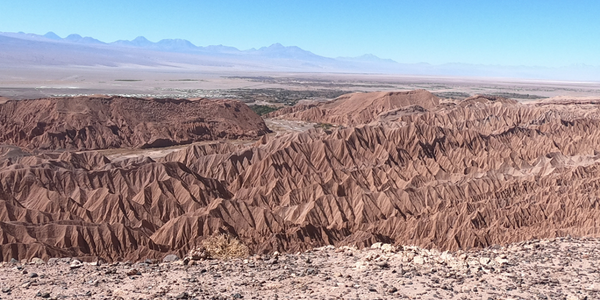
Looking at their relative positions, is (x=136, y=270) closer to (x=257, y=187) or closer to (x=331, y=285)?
(x=331, y=285)

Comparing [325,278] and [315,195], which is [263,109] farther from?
[325,278]

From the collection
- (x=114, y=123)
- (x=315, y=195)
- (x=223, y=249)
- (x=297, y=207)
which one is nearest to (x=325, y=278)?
(x=223, y=249)

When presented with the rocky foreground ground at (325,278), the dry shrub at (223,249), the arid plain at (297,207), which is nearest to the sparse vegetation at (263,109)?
the arid plain at (297,207)

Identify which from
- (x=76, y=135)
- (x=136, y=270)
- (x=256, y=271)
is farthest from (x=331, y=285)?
(x=76, y=135)

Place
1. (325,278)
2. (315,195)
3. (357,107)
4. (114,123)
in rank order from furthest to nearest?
(357,107), (114,123), (315,195), (325,278)

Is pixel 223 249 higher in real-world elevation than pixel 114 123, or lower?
higher

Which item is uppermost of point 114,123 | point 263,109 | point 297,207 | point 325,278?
point 325,278

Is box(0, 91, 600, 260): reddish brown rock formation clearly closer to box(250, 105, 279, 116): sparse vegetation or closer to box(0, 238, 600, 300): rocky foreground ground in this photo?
box(0, 238, 600, 300): rocky foreground ground
